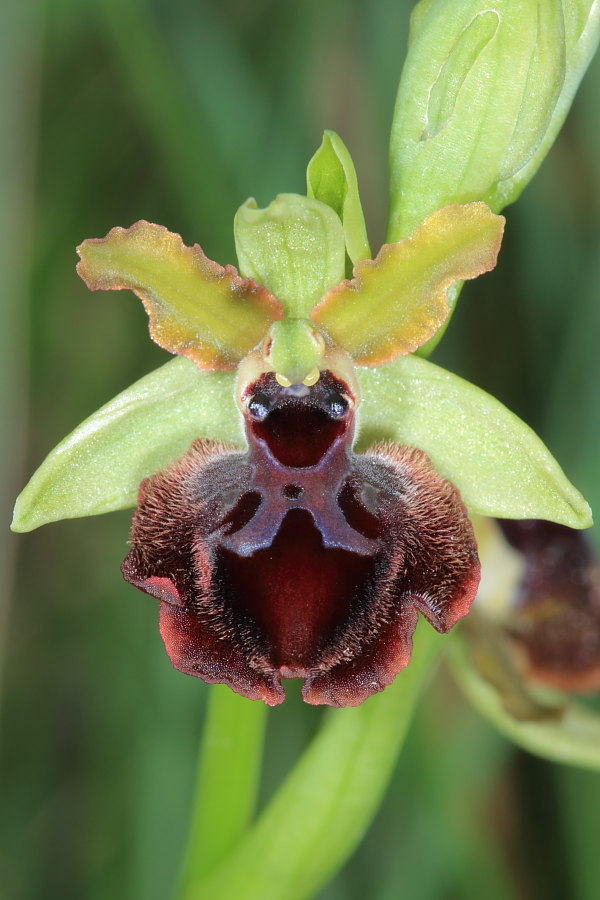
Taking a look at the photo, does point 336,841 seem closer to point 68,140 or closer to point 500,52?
point 500,52

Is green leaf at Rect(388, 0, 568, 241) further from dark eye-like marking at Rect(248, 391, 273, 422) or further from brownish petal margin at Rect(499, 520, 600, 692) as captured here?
brownish petal margin at Rect(499, 520, 600, 692)

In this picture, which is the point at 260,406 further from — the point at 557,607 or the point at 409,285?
the point at 557,607

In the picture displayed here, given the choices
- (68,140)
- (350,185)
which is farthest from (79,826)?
(350,185)

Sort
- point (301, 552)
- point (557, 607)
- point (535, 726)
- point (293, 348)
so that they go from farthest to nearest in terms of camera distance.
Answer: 1. point (557, 607)
2. point (535, 726)
3. point (293, 348)
4. point (301, 552)

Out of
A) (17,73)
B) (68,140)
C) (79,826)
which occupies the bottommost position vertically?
(79,826)

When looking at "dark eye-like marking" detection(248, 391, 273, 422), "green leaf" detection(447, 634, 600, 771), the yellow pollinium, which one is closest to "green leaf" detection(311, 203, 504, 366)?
the yellow pollinium

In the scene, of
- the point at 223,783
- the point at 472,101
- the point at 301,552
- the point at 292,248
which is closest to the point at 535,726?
the point at 223,783

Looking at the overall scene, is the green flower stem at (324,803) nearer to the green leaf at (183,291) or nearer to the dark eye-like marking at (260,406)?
the dark eye-like marking at (260,406)
